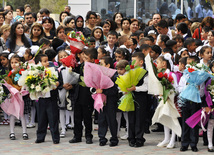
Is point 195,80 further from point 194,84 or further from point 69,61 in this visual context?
point 69,61

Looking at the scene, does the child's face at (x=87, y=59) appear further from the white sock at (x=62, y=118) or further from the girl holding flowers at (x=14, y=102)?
the white sock at (x=62, y=118)

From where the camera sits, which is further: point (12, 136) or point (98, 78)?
point (12, 136)

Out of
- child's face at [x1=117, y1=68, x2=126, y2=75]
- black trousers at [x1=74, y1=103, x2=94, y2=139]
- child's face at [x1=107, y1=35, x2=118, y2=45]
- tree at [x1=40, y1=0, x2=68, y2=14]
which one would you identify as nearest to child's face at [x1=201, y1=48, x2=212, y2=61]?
child's face at [x1=117, y1=68, x2=126, y2=75]

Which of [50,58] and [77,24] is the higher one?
[77,24]

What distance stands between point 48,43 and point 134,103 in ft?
11.3

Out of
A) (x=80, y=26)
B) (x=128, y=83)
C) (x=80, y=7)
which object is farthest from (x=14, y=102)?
(x=80, y=7)

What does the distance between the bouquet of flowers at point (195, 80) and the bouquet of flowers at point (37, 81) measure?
242cm

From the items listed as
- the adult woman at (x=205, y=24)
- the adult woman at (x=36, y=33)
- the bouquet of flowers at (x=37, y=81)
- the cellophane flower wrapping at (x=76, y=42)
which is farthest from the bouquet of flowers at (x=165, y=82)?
the adult woman at (x=36, y=33)

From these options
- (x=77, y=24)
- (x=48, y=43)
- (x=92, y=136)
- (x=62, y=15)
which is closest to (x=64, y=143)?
(x=92, y=136)

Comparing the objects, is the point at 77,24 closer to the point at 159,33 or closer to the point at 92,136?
the point at 159,33

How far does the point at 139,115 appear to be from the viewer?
9.05 meters

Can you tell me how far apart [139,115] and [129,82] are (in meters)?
0.66

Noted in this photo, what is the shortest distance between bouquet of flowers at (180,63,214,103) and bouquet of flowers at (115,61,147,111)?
88 centimetres

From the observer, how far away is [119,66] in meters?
9.30
